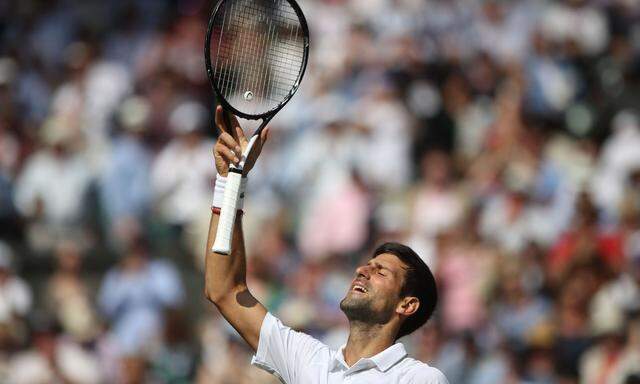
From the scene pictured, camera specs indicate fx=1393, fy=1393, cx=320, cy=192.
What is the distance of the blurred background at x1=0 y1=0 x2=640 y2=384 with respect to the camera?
10125 mm

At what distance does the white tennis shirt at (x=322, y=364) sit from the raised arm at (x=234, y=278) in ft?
0.21

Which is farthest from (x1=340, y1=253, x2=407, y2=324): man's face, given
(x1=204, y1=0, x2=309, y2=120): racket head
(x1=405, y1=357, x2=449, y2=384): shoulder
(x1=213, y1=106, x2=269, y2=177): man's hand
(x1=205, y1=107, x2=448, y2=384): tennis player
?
(x1=204, y1=0, x2=309, y2=120): racket head

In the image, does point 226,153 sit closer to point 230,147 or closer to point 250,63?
point 230,147

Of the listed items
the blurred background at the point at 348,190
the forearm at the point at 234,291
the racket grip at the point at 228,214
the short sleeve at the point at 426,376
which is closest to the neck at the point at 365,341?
the short sleeve at the point at 426,376

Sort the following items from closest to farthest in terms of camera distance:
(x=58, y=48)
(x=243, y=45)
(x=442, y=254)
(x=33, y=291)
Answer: (x=243, y=45) → (x=442, y=254) → (x=33, y=291) → (x=58, y=48)

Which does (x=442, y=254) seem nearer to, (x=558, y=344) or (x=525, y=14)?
(x=558, y=344)

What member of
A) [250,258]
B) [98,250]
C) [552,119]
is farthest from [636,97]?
[98,250]

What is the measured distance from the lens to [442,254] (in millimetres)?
10844

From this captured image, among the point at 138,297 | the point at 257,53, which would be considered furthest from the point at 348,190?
the point at 257,53

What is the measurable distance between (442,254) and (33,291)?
401 centimetres

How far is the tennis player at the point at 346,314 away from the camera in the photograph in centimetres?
532

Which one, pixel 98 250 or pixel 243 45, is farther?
pixel 98 250

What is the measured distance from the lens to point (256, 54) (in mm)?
6336

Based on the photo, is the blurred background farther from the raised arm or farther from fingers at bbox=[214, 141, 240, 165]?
fingers at bbox=[214, 141, 240, 165]
